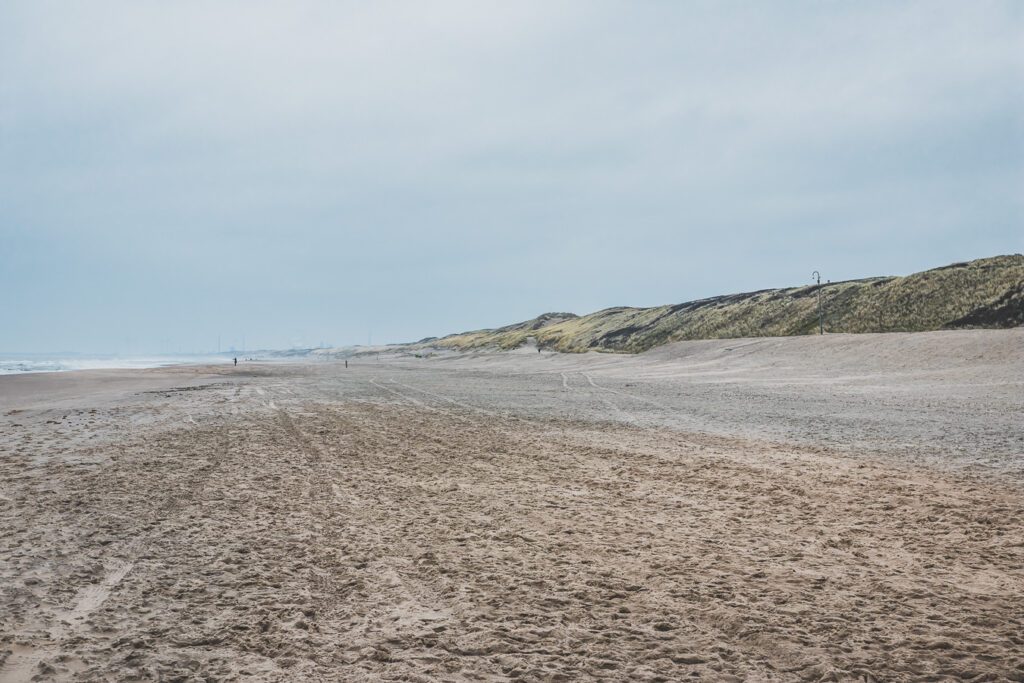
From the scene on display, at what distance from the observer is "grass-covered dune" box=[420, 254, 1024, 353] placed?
42.2 m

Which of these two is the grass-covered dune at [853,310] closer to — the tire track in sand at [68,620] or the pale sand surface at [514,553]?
the pale sand surface at [514,553]

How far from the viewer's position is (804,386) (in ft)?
80.2

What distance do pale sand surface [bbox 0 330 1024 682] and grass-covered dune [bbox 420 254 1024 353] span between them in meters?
36.9

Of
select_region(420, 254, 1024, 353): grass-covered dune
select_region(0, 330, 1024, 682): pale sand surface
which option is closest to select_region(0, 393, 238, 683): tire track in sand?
select_region(0, 330, 1024, 682): pale sand surface

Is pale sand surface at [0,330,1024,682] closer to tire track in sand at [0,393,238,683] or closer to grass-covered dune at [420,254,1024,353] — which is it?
tire track in sand at [0,393,238,683]

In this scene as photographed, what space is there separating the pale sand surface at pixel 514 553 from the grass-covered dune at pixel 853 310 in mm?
36875

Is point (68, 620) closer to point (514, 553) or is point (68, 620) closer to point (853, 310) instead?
point (514, 553)

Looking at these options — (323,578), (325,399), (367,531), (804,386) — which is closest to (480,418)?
(325,399)

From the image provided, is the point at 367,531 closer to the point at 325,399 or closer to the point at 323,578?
the point at 323,578

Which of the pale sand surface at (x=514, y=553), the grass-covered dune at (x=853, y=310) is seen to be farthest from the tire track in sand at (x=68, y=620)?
the grass-covered dune at (x=853, y=310)

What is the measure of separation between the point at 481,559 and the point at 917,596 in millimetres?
3598

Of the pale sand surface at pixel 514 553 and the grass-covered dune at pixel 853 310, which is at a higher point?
the grass-covered dune at pixel 853 310

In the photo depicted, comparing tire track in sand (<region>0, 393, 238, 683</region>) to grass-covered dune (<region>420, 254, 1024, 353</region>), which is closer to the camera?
tire track in sand (<region>0, 393, 238, 683</region>)

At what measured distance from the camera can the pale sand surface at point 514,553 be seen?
3.80m
